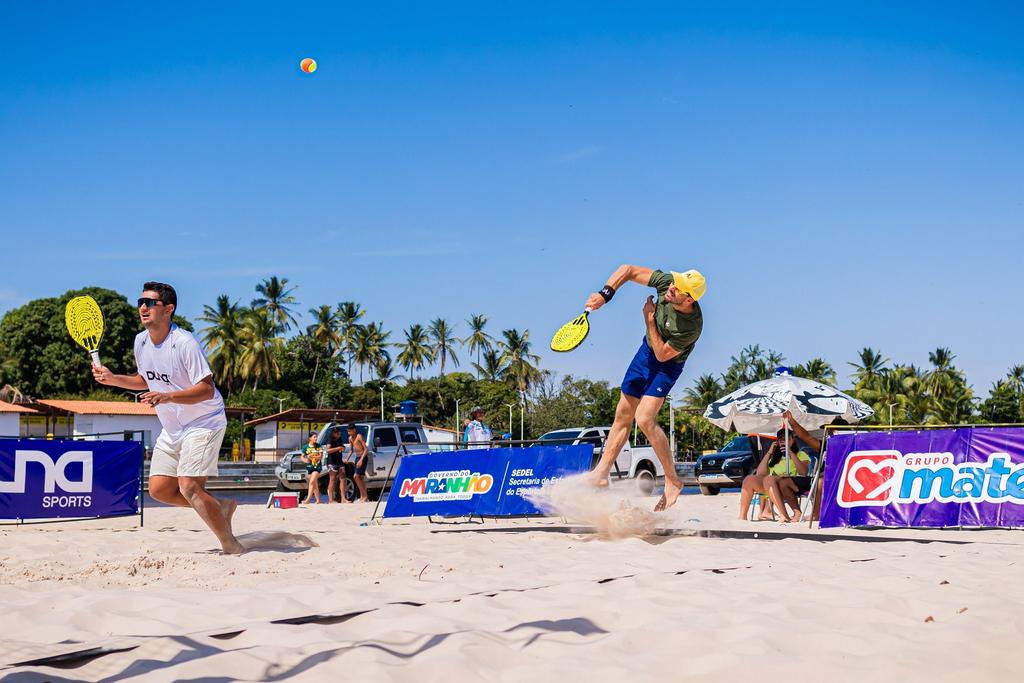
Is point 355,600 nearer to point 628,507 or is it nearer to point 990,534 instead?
point 628,507

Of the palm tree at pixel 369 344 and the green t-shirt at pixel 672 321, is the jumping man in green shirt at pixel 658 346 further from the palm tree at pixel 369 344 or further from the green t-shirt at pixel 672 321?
the palm tree at pixel 369 344

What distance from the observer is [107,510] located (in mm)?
10891

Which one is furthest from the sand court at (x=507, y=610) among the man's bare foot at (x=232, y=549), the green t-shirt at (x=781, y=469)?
the green t-shirt at (x=781, y=469)

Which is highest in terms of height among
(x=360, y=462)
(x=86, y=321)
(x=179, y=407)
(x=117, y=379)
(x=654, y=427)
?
(x=86, y=321)

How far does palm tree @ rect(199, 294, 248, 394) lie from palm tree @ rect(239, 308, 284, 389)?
1.86 ft

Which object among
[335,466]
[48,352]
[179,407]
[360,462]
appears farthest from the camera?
[48,352]

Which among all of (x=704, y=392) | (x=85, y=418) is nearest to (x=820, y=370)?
(x=704, y=392)

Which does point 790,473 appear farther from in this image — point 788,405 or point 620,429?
point 620,429

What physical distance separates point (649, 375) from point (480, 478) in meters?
3.28

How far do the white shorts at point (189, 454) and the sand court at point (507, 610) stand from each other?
57 centimetres

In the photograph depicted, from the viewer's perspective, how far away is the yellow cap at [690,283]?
751 cm

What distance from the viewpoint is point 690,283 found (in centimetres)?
752

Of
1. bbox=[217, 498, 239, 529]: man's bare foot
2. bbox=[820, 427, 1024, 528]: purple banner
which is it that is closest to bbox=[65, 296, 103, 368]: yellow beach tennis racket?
bbox=[217, 498, 239, 529]: man's bare foot

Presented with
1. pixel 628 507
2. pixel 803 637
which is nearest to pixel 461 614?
pixel 803 637
